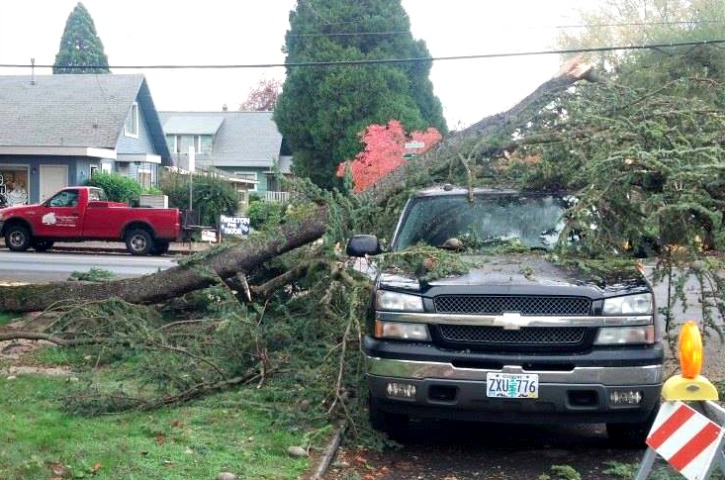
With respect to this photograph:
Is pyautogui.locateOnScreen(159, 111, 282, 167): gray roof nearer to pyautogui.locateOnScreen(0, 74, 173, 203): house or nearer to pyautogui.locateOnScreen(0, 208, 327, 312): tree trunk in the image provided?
pyautogui.locateOnScreen(0, 74, 173, 203): house

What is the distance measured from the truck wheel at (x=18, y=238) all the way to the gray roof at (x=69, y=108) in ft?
24.6

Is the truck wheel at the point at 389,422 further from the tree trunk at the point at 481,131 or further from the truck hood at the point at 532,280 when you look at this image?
the tree trunk at the point at 481,131

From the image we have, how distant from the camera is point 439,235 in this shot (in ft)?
24.0

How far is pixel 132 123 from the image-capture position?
38469 millimetres

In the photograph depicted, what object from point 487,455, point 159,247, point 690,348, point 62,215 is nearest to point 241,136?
point 62,215

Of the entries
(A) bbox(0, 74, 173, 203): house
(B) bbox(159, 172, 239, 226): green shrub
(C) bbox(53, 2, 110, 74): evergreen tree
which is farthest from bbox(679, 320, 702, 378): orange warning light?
(C) bbox(53, 2, 110, 74): evergreen tree

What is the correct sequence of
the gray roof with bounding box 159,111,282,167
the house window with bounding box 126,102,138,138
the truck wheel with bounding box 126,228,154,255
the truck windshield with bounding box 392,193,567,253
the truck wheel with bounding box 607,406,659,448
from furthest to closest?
1. the gray roof with bounding box 159,111,282,167
2. the house window with bounding box 126,102,138,138
3. the truck wheel with bounding box 126,228,154,255
4. the truck windshield with bounding box 392,193,567,253
5. the truck wheel with bounding box 607,406,659,448

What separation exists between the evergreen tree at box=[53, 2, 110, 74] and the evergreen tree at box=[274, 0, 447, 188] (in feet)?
108

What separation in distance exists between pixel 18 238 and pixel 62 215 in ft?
5.79

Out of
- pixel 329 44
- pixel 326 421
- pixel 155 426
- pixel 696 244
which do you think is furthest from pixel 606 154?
pixel 329 44

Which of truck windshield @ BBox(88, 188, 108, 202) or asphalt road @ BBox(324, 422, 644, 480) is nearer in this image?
asphalt road @ BBox(324, 422, 644, 480)

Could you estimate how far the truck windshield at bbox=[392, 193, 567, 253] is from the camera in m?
7.17

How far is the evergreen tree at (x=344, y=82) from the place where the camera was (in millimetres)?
33656

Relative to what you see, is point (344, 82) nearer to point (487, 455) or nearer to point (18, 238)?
point (18, 238)
